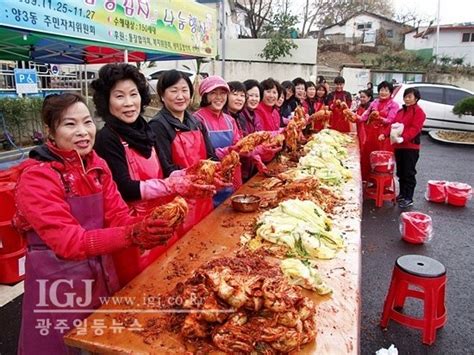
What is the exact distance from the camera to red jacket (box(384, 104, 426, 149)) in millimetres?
6402

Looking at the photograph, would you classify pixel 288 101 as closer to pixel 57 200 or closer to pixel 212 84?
pixel 212 84

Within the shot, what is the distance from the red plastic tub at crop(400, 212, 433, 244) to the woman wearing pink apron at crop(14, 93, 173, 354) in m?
4.34

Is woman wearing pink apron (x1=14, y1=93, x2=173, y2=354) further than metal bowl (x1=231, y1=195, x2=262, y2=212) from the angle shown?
No

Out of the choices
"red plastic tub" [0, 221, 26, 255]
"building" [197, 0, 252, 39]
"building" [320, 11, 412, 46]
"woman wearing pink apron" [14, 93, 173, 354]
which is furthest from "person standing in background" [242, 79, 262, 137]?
"building" [320, 11, 412, 46]

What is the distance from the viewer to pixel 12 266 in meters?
3.64

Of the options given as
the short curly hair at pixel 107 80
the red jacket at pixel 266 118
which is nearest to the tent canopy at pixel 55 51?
the red jacket at pixel 266 118

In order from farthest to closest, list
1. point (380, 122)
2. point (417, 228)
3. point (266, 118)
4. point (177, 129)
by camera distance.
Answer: point (380, 122) < point (266, 118) < point (417, 228) < point (177, 129)

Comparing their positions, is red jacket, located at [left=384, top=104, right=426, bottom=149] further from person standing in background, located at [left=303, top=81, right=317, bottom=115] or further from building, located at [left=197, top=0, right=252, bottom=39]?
building, located at [left=197, top=0, right=252, bottom=39]

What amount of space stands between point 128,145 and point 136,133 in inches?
3.6

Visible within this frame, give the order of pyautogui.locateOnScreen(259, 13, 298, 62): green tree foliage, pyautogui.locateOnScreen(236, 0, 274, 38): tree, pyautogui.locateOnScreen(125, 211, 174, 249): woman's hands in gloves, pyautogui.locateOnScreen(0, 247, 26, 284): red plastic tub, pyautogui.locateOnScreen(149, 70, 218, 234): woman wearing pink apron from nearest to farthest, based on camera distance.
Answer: pyautogui.locateOnScreen(125, 211, 174, 249): woman's hands in gloves < pyautogui.locateOnScreen(149, 70, 218, 234): woman wearing pink apron < pyautogui.locateOnScreen(0, 247, 26, 284): red plastic tub < pyautogui.locateOnScreen(259, 13, 298, 62): green tree foliage < pyautogui.locateOnScreen(236, 0, 274, 38): tree

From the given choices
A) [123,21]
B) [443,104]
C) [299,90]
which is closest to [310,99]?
[299,90]

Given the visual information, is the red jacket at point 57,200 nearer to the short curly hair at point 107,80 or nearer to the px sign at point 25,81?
the short curly hair at point 107,80

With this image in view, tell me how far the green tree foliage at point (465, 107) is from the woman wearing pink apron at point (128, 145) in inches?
593

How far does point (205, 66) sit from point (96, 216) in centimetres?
1906
